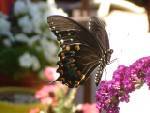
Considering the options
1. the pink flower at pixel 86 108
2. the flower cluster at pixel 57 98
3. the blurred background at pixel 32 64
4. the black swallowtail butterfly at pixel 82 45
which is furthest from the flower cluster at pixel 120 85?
the flower cluster at pixel 57 98

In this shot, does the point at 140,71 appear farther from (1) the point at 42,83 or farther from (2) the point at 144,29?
(1) the point at 42,83

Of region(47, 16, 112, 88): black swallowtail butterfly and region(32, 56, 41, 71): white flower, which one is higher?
region(32, 56, 41, 71): white flower

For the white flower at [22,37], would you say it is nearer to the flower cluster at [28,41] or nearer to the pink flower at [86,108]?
the flower cluster at [28,41]

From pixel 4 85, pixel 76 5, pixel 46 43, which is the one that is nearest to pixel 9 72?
pixel 4 85

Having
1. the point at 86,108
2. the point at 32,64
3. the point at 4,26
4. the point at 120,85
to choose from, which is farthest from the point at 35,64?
the point at 120,85

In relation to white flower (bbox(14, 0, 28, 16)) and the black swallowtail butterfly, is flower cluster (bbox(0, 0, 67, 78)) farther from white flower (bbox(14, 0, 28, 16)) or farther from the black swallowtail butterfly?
the black swallowtail butterfly

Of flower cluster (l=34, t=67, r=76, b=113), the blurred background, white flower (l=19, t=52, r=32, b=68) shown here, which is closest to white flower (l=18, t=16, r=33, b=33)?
the blurred background

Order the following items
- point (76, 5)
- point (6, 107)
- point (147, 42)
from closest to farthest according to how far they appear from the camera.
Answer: point (147, 42), point (6, 107), point (76, 5)
